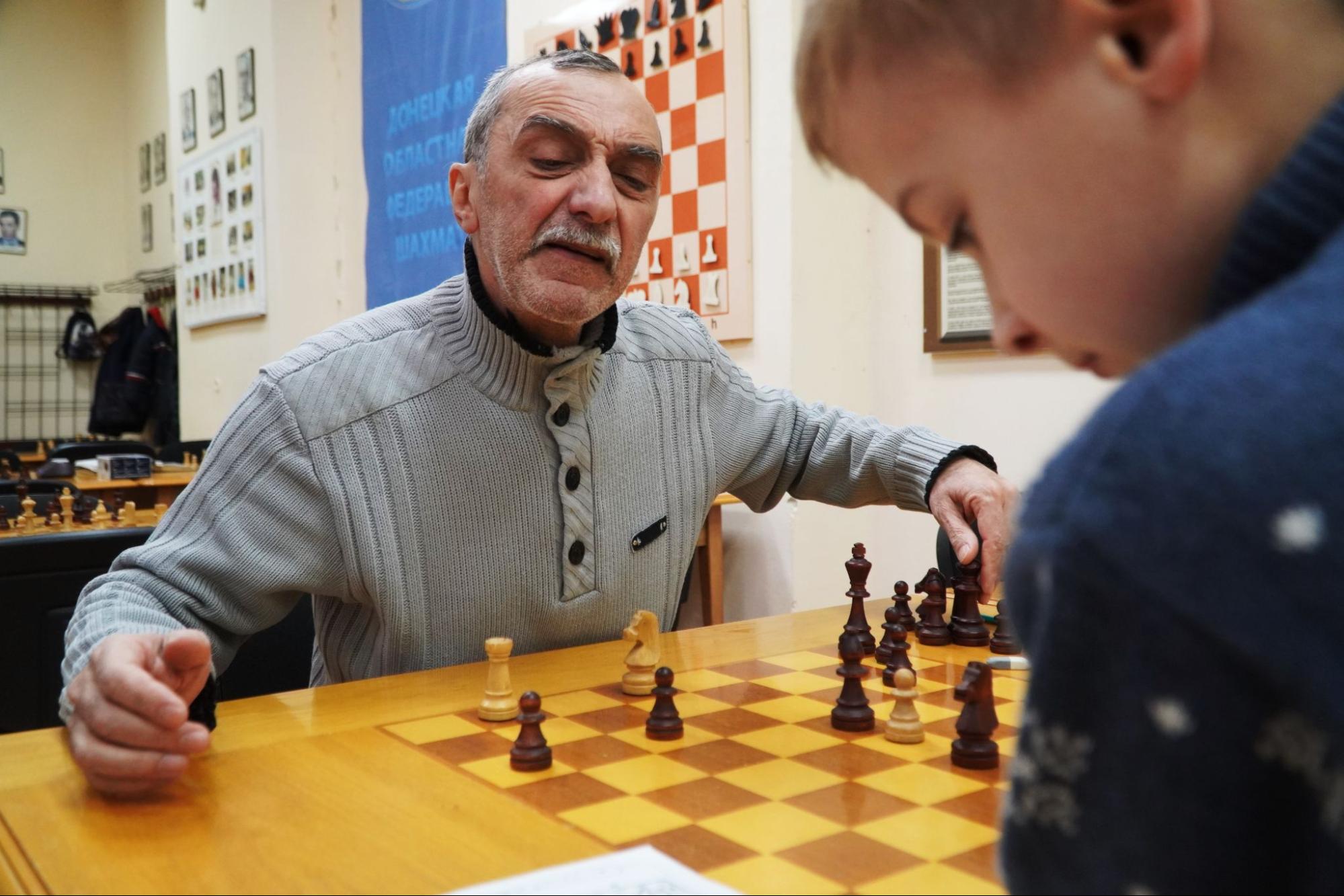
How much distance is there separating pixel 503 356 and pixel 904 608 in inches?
31.6

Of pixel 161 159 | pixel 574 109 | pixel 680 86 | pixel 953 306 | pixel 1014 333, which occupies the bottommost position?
pixel 1014 333

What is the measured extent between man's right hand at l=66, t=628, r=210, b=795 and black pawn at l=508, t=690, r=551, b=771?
328 millimetres

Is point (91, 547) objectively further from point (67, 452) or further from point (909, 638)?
point (67, 452)

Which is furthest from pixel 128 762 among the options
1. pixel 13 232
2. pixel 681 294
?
pixel 13 232

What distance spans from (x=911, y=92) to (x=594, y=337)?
1.36 metres

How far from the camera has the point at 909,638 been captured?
1.86 meters

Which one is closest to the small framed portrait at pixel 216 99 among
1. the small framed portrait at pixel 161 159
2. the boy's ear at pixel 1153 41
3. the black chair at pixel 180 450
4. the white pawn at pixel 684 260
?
the black chair at pixel 180 450

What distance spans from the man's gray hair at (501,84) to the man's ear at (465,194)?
0.08ft

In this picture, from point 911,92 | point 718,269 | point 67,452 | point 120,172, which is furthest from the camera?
point 120,172

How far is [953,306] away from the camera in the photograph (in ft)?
11.3

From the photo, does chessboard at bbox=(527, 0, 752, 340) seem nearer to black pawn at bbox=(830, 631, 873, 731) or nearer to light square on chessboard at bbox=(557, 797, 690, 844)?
black pawn at bbox=(830, 631, 873, 731)

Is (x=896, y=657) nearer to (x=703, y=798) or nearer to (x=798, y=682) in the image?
(x=798, y=682)

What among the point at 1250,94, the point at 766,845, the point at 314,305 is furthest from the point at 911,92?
the point at 314,305

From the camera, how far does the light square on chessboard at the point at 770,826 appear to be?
1.01 m
